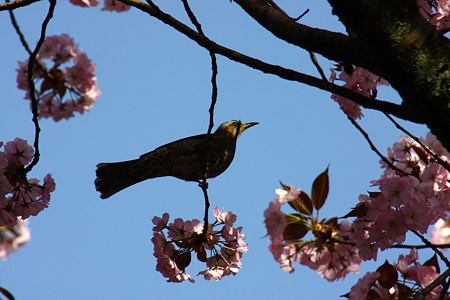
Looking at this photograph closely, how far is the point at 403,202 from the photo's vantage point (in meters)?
2.54

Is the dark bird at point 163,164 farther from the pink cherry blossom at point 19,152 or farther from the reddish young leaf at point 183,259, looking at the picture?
the pink cherry blossom at point 19,152

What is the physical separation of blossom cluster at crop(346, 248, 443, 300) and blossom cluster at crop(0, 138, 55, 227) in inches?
67.9

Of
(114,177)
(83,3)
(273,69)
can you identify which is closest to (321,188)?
(273,69)

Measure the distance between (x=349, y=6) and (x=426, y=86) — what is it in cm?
34

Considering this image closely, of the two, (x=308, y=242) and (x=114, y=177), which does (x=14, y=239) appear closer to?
(x=114, y=177)

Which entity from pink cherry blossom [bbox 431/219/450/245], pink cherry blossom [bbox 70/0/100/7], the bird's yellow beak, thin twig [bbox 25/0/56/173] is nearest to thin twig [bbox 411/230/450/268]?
pink cherry blossom [bbox 431/219/450/245]

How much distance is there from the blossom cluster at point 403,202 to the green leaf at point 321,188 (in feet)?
0.55

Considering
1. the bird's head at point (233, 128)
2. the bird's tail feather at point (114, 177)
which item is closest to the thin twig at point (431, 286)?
the bird's tail feather at point (114, 177)

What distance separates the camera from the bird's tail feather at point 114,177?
5.58 metres

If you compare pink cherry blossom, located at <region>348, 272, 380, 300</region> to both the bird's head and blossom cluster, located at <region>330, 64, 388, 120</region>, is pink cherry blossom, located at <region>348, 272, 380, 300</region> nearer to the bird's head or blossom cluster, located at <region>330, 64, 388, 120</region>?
blossom cluster, located at <region>330, 64, 388, 120</region>

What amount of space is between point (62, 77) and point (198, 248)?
143 cm

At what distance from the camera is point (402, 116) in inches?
78.2

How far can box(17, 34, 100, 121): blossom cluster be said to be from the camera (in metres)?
3.79

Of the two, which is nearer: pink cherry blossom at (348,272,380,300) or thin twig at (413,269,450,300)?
thin twig at (413,269,450,300)
